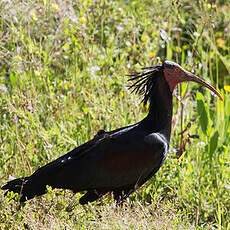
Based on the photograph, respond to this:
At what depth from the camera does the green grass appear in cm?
564

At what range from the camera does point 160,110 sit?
5.96 metres

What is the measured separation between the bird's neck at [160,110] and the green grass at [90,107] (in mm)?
332

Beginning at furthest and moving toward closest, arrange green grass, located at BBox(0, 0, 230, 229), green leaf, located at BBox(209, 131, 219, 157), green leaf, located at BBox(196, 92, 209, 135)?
green leaf, located at BBox(196, 92, 209, 135), green leaf, located at BBox(209, 131, 219, 157), green grass, located at BBox(0, 0, 230, 229)

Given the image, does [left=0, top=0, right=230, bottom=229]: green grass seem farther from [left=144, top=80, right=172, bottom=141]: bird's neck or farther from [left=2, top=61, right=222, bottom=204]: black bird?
[left=144, top=80, right=172, bottom=141]: bird's neck

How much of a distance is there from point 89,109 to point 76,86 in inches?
15.8

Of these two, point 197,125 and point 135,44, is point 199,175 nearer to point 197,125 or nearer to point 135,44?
point 197,125

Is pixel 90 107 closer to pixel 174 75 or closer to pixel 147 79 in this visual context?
pixel 147 79

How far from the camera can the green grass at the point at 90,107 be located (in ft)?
18.5

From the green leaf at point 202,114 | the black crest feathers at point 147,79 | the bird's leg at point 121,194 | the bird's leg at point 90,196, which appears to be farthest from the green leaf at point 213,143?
the bird's leg at point 90,196

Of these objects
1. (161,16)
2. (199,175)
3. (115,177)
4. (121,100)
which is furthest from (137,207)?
(161,16)

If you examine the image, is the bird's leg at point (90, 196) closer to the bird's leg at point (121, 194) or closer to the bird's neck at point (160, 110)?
the bird's leg at point (121, 194)

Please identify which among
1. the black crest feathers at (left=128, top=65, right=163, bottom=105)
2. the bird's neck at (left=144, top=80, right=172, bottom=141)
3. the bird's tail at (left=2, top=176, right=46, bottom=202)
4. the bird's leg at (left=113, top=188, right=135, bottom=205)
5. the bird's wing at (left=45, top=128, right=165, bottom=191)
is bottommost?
the bird's leg at (left=113, top=188, right=135, bottom=205)

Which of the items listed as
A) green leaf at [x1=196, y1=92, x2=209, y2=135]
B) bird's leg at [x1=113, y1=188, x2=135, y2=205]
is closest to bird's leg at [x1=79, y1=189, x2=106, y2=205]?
bird's leg at [x1=113, y1=188, x2=135, y2=205]

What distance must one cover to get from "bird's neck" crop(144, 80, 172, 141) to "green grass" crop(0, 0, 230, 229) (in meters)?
0.33
